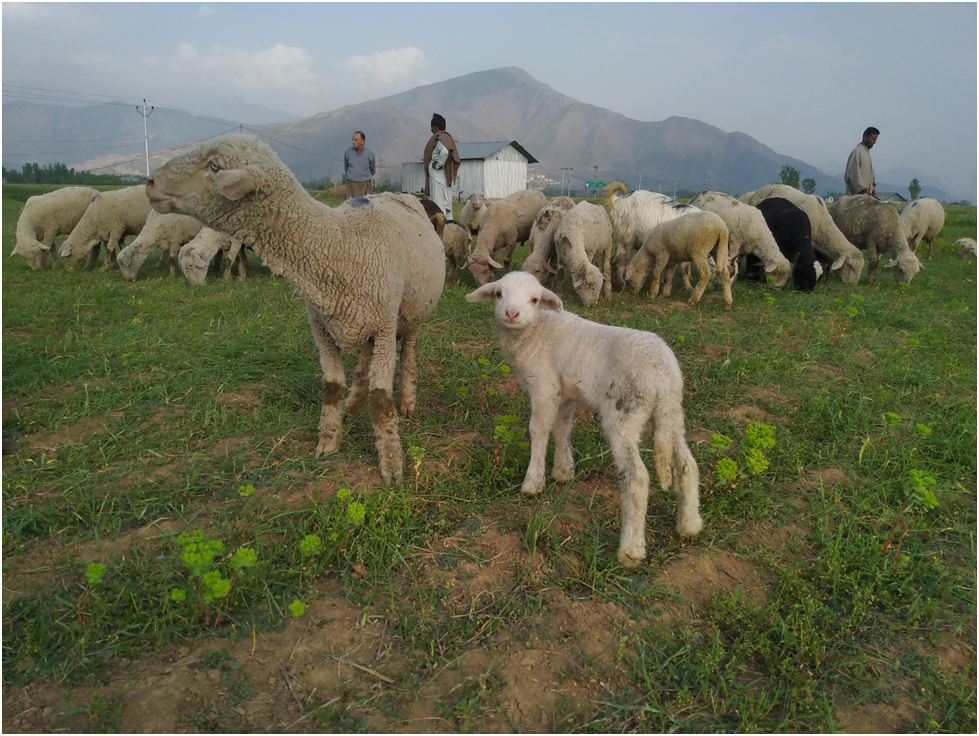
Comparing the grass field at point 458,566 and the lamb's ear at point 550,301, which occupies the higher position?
the lamb's ear at point 550,301

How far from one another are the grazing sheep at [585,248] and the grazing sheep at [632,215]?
3.26 ft

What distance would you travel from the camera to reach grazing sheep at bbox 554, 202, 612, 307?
29.9 ft

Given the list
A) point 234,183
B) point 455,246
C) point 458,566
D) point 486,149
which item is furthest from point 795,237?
point 486,149

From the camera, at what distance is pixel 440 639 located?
2807mm

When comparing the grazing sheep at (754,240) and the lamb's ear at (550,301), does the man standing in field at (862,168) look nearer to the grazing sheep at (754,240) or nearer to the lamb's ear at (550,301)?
the grazing sheep at (754,240)

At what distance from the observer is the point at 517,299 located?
4043 millimetres

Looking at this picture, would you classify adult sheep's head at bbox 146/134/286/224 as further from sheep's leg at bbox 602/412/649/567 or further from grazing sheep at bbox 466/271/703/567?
sheep's leg at bbox 602/412/649/567

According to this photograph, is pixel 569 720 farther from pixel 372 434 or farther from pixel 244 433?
pixel 244 433

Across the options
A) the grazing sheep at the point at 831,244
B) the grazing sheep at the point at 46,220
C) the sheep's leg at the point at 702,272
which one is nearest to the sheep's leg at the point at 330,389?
the sheep's leg at the point at 702,272

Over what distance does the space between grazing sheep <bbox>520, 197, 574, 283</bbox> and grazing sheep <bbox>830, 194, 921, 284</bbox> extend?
6.49 m

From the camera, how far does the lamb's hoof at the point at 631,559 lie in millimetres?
3320

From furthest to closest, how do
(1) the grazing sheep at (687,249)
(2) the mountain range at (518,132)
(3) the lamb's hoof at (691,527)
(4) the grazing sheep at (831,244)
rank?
1. (2) the mountain range at (518,132)
2. (4) the grazing sheep at (831,244)
3. (1) the grazing sheep at (687,249)
4. (3) the lamb's hoof at (691,527)

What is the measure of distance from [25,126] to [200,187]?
245 ft

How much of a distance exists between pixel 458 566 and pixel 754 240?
9905 mm
